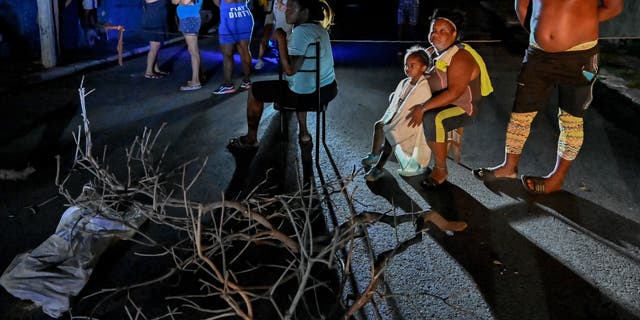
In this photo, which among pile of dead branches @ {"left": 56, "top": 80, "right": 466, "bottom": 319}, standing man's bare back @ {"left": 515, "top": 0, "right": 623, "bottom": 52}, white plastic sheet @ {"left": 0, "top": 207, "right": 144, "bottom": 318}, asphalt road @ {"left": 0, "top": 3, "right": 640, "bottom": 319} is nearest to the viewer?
pile of dead branches @ {"left": 56, "top": 80, "right": 466, "bottom": 319}

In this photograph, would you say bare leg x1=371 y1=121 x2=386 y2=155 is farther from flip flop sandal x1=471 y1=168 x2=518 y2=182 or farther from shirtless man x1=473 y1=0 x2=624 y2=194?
shirtless man x1=473 y1=0 x2=624 y2=194

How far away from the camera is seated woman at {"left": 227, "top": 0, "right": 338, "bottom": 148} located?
197 inches

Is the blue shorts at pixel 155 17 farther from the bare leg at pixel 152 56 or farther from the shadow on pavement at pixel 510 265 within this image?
the shadow on pavement at pixel 510 265

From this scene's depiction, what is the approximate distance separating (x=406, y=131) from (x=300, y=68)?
44.9 inches

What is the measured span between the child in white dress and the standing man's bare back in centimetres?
91

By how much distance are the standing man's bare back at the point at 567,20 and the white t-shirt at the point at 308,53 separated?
71.8 inches

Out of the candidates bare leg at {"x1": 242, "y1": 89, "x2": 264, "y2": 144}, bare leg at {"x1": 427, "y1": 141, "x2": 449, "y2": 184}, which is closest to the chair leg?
bare leg at {"x1": 427, "y1": 141, "x2": 449, "y2": 184}

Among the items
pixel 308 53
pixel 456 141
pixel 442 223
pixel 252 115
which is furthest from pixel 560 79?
pixel 252 115

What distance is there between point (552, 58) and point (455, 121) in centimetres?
88

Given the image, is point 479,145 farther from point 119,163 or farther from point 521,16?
point 119,163

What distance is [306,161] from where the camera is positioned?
5445 mm

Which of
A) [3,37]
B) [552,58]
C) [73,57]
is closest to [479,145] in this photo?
[552,58]

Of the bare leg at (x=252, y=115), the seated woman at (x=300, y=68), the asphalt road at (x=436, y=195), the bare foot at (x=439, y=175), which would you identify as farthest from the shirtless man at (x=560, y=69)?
the bare leg at (x=252, y=115)

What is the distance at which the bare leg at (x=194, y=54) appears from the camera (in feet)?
26.6
